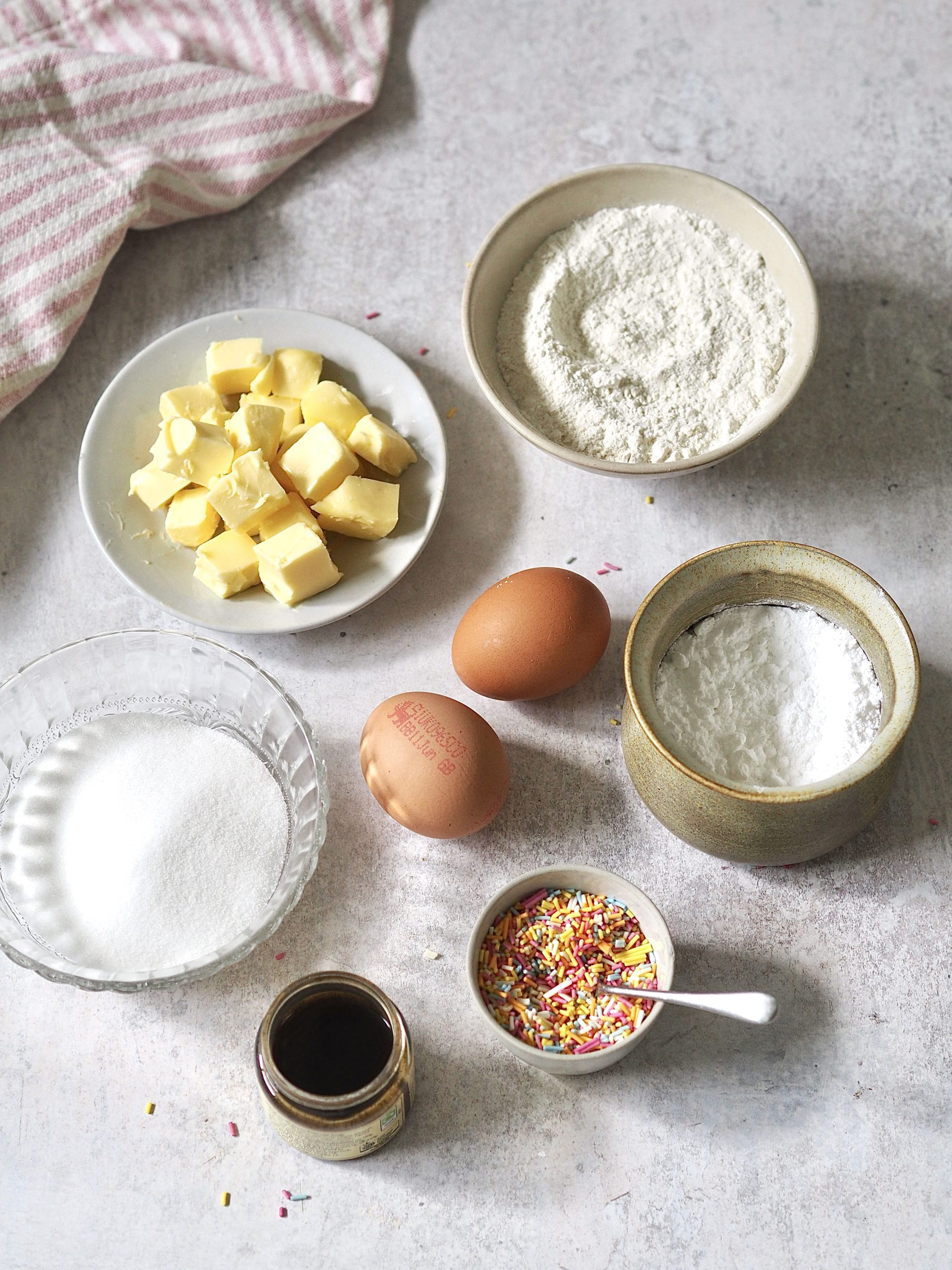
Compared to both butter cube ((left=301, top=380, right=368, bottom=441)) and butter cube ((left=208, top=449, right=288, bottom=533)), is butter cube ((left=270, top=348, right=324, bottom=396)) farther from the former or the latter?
butter cube ((left=208, top=449, right=288, bottom=533))

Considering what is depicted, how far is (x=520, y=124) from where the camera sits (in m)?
1.72

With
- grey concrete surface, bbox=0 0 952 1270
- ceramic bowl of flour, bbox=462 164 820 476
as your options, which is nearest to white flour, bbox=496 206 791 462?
ceramic bowl of flour, bbox=462 164 820 476

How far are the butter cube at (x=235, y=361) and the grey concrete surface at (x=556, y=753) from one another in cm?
18

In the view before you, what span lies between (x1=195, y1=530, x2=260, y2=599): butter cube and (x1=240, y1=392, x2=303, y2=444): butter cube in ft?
0.49

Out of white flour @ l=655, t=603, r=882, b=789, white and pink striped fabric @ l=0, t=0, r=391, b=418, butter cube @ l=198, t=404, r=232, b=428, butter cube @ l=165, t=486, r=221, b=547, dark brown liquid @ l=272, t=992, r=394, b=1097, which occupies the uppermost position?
white and pink striped fabric @ l=0, t=0, r=391, b=418

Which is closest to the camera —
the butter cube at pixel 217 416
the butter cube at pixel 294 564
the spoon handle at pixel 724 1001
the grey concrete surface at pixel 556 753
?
the spoon handle at pixel 724 1001

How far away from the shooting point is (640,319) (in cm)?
149

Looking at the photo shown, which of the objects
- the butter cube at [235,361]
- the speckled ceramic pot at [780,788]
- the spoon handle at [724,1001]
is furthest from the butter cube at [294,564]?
the spoon handle at [724,1001]

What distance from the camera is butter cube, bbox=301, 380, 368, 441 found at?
57.7 inches

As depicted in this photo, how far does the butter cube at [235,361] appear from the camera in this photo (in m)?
1.49

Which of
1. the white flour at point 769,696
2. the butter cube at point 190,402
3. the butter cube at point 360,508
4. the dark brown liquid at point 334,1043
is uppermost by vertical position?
the butter cube at point 190,402

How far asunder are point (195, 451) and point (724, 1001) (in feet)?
2.80

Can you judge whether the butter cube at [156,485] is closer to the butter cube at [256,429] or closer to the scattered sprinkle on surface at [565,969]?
the butter cube at [256,429]

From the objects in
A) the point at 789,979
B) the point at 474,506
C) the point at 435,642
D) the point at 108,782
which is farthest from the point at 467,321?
the point at 789,979
